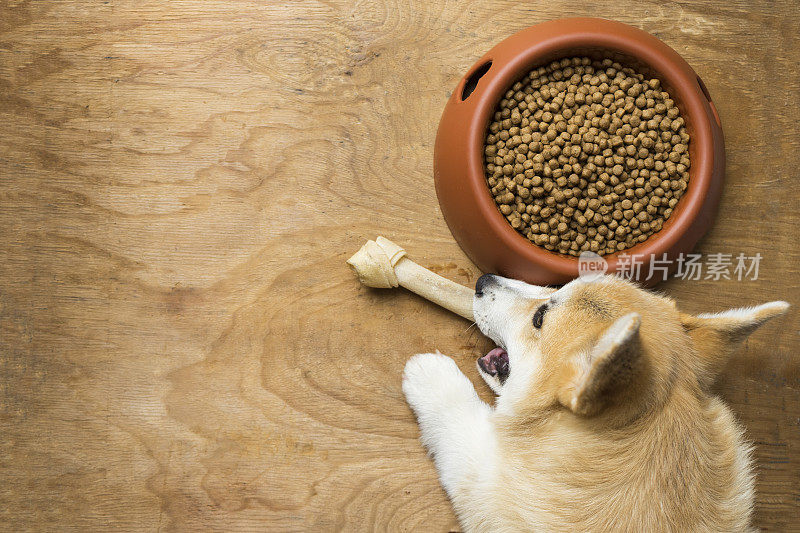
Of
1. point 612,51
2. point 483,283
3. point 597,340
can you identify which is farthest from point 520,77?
point 597,340

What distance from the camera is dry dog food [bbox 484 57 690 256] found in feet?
5.96

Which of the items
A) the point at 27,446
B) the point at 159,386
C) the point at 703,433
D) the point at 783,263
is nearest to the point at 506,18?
the point at 783,263

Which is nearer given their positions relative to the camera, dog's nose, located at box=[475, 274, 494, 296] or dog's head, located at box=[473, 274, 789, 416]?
dog's head, located at box=[473, 274, 789, 416]

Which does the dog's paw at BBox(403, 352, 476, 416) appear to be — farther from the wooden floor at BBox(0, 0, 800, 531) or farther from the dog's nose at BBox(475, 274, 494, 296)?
the dog's nose at BBox(475, 274, 494, 296)

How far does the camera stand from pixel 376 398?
2043 mm

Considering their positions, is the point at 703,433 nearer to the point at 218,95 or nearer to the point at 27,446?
the point at 218,95

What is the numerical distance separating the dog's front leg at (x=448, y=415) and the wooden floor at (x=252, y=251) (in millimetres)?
78

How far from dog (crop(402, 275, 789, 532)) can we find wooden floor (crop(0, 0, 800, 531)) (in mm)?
317

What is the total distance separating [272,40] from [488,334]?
1.30 m

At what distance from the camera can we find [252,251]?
2066 mm

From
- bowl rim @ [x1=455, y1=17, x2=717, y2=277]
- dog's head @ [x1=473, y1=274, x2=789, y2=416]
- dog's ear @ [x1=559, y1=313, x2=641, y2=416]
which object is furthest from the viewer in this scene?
bowl rim @ [x1=455, y1=17, x2=717, y2=277]

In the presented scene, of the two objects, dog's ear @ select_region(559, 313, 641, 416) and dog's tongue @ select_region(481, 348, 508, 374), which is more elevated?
dog's ear @ select_region(559, 313, 641, 416)

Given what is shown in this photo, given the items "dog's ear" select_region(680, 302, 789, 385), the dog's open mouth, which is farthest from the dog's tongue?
"dog's ear" select_region(680, 302, 789, 385)

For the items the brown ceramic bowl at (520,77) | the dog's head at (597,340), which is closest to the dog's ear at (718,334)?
the dog's head at (597,340)
